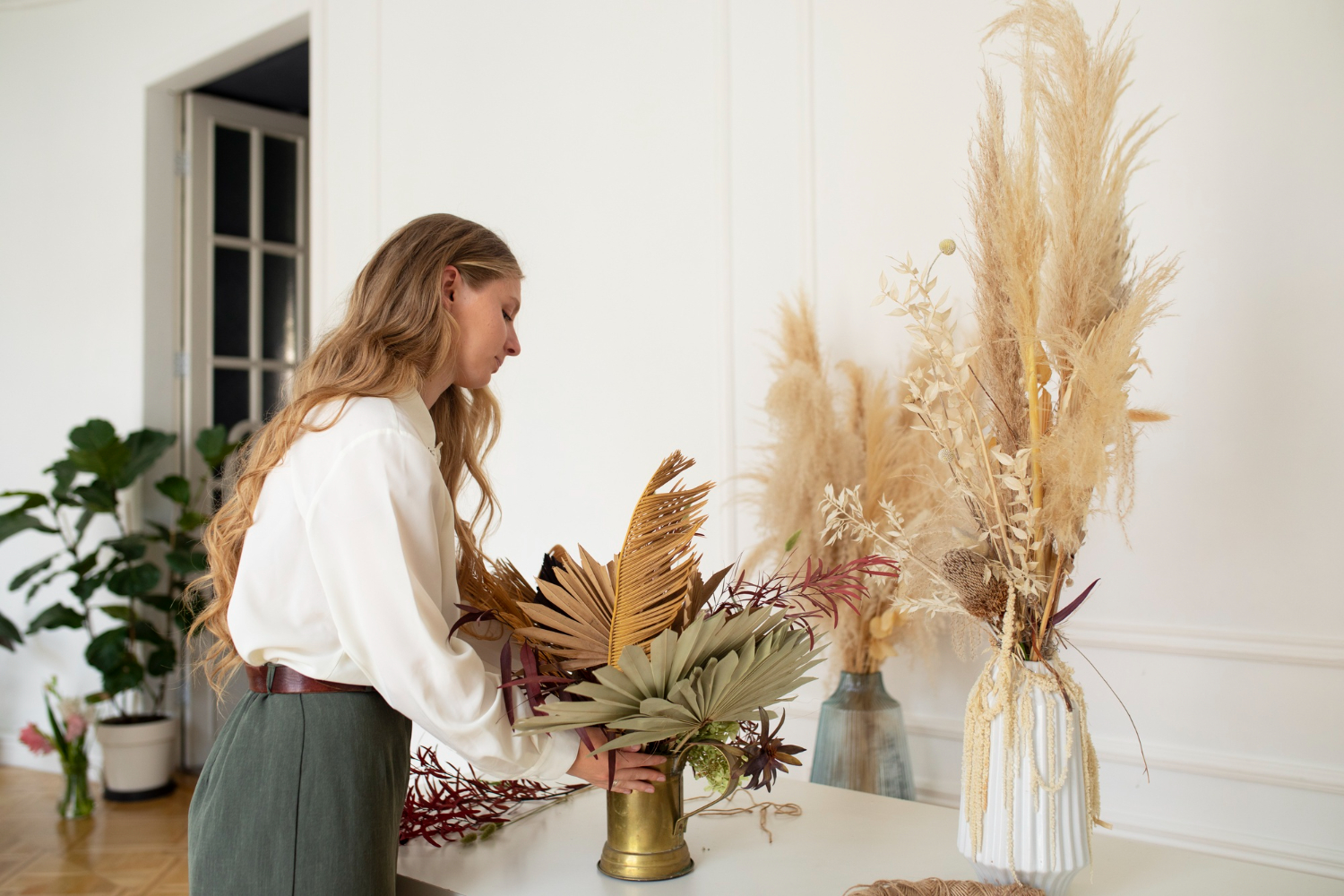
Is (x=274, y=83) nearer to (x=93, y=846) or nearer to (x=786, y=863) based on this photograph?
(x=93, y=846)

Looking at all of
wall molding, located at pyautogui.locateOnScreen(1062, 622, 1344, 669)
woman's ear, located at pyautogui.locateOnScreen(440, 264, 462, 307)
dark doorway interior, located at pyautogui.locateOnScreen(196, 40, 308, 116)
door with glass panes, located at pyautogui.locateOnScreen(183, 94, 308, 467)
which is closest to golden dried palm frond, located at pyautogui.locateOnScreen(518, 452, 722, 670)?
woman's ear, located at pyautogui.locateOnScreen(440, 264, 462, 307)

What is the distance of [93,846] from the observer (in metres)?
3.85

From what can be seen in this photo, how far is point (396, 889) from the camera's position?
131 centimetres

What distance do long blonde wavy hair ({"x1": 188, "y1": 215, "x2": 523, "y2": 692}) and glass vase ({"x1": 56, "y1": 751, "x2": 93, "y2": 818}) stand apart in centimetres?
343

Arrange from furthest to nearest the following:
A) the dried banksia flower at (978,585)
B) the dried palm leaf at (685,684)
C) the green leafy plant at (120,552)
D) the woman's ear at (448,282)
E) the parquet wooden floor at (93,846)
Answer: the green leafy plant at (120,552) → the parquet wooden floor at (93,846) → the woman's ear at (448,282) → the dried banksia flower at (978,585) → the dried palm leaf at (685,684)

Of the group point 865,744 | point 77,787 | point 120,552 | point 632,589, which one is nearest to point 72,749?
point 77,787

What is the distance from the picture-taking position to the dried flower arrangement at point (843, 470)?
6.66 ft

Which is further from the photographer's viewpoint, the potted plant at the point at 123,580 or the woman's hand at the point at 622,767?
the potted plant at the point at 123,580

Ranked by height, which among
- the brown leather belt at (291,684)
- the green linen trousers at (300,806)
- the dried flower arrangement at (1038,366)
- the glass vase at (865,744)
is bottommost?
the glass vase at (865,744)

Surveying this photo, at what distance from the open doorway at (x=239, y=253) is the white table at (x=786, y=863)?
3.62 m

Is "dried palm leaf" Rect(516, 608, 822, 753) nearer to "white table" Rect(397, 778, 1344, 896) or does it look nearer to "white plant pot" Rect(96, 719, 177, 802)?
"white table" Rect(397, 778, 1344, 896)

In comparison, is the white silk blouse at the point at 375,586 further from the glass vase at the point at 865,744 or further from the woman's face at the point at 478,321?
the glass vase at the point at 865,744

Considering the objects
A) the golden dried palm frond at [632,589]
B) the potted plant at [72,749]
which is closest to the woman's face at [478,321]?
the golden dried palm frond at [632,589]

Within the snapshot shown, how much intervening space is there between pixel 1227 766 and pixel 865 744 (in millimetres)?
639
